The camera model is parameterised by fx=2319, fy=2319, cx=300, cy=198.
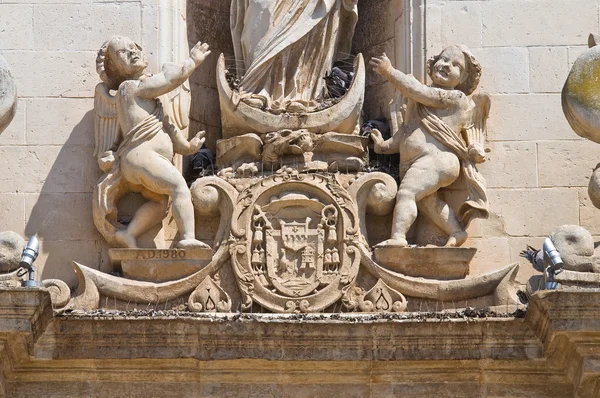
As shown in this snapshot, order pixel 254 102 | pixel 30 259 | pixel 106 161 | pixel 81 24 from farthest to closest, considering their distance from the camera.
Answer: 1. pixel 81 24
2. pixel 254 102
3. pixel 106 161
4. pixel 30 259

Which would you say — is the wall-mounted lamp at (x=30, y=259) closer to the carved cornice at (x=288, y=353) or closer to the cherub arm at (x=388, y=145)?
the carved cornice at (x=288, y=353)

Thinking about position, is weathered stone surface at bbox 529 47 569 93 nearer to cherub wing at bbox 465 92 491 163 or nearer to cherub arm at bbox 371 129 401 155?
cherub wing at bbox 465 92 491 163

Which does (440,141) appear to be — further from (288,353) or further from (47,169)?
(47,169)

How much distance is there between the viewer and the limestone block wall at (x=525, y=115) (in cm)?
1528

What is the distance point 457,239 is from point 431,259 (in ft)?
0.85

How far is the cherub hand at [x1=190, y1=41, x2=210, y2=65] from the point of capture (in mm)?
15312

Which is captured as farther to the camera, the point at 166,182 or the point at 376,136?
the point at 376,136

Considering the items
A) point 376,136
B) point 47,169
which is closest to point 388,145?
point 376,136

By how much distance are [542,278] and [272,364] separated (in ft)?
5.91

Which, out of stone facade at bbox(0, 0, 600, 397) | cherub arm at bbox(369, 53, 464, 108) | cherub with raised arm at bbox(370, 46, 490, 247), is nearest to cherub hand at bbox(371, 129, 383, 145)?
cherub with raised arm at bbox(370, 46, 490, 247)

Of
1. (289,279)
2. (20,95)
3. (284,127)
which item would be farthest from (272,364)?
(20,95)

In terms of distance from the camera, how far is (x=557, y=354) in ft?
47.0

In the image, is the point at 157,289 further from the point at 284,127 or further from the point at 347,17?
the point at 347,17

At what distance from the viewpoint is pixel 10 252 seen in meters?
14.6
